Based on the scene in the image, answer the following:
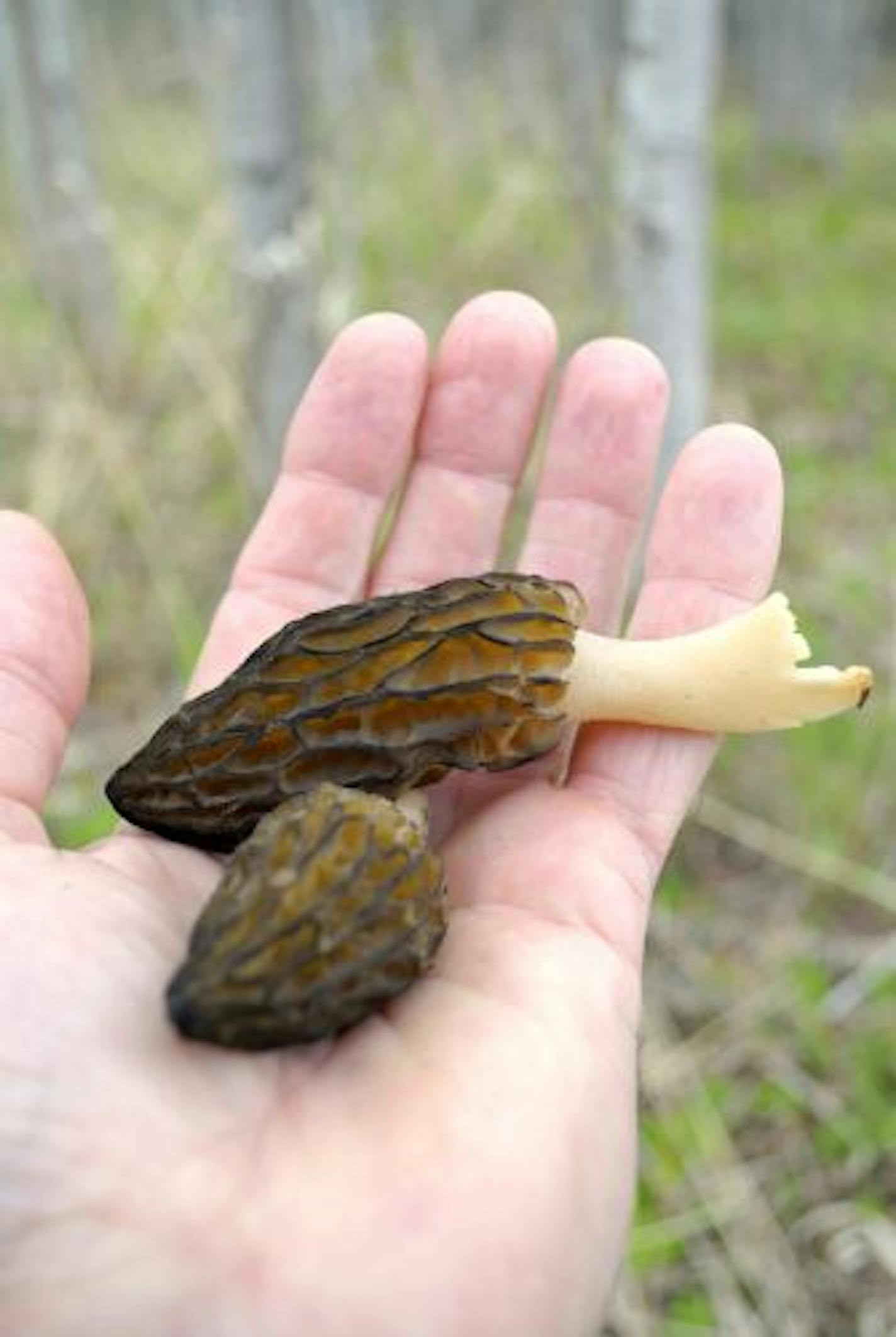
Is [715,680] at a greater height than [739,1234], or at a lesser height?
greater

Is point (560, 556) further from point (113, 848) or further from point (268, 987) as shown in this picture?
point (268, 987)

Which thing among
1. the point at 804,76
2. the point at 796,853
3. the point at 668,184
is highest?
the point at 668,184

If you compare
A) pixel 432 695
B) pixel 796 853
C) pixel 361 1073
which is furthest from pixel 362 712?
pixel 796 853

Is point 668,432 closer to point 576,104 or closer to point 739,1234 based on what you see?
point 576,104

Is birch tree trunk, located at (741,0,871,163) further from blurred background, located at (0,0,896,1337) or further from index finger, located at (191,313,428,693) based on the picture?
index finger, located at (191,313,428,693)

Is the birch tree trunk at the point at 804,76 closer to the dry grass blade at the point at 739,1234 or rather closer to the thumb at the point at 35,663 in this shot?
the dry grass blade at the point at 739,1234

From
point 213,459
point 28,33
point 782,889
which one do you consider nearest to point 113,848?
point 782,889
